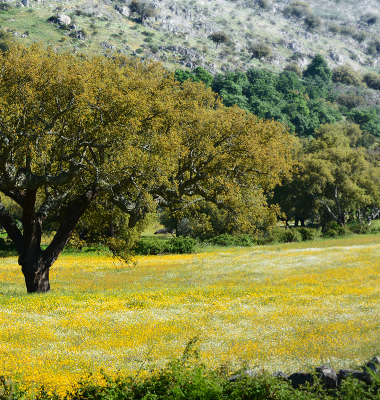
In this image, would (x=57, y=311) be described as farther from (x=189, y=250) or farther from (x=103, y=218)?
(x=189, y=250)

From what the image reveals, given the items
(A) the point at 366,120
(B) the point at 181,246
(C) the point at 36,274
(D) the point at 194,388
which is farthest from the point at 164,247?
(A) the point at 366,120

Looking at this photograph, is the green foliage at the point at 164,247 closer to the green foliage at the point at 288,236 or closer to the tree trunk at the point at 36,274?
the green foliage at the point at 288,236

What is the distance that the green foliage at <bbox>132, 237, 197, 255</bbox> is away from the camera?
45.4 metres

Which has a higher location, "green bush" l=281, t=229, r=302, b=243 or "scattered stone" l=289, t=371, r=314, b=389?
"scattered stone" l=289, t=371, r=314, b=389

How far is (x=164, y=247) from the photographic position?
46000 millimetres

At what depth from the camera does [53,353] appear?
32.6 feet

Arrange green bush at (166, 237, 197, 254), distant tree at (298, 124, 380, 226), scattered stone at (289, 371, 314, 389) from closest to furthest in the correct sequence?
scattered stone at (289, 371, 314, 389) < green bush at (166, 237, 197, 254) < distant tree at (298, 124, 380, 226)

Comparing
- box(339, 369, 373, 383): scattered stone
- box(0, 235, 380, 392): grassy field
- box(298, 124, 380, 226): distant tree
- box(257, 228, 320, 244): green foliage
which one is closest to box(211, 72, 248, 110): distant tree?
box(298, 124, 380, 226): distant tree

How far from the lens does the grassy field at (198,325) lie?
372 inches

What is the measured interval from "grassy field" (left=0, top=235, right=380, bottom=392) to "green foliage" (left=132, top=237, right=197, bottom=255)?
18659 mm

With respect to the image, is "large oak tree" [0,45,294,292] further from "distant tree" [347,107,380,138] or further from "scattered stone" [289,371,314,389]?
"distant tree" [347,107,380,138]

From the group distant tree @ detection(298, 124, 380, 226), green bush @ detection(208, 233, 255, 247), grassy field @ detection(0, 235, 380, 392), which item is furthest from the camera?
distant tree @ detection(298, 124, 380, 226)

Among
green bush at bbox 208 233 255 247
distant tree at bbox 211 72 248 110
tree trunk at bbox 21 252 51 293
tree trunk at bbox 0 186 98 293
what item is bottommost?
green bush at bbox 208 233 255 247

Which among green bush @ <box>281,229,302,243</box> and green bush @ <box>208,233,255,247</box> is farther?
green bush @ <box>281,229,302,243</box>
